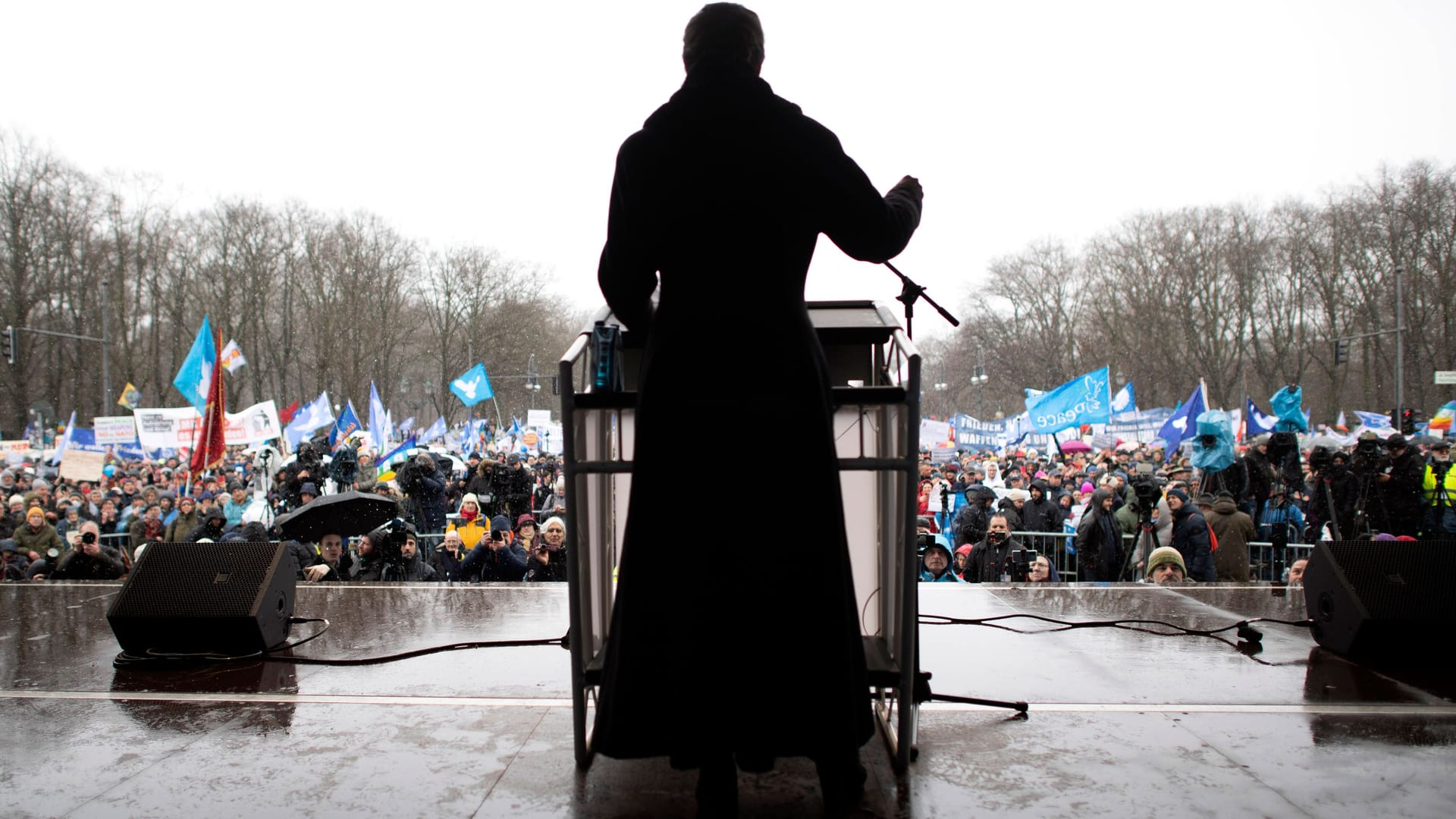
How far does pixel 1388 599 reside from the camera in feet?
14.5

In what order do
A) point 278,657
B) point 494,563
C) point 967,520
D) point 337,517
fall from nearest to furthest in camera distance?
point 278,657 < point 494,563 < point 337,517 < point 967,520

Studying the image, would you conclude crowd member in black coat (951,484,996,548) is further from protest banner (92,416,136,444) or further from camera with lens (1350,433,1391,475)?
protest banner (92,416,136,444)

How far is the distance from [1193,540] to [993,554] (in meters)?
1.87

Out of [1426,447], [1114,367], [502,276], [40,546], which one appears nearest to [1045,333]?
[1114,367]

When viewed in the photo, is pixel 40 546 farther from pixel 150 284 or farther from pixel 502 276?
pixel 502 276

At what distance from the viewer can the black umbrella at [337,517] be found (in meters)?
10.8

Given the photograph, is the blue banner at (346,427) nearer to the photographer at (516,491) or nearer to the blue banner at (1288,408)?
the photographer at (516,491)

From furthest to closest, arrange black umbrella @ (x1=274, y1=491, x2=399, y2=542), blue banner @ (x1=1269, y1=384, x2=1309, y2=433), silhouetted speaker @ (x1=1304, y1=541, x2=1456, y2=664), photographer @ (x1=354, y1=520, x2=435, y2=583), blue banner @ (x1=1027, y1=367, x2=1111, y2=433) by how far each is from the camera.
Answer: blue banner @ (x1=1027, y1=367, x2=1111, y2=433)
blue banner @ (x1=1269, y1=384, x2=1309, y2=433)
black umbrella @ (x1=274, y1=491, x2=399, y2=542)
photographer @ (x1=354, y1=520, x2=435, y2=583)
silhouetted speaker @ (x1=1304, y1=541, x2=1456, y2=664)

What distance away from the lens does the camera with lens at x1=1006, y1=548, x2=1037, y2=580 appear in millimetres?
9969

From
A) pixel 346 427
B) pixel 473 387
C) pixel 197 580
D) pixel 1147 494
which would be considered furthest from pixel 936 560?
A: pixel 346 427

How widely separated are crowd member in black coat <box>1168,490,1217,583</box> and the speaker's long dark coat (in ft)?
25.3

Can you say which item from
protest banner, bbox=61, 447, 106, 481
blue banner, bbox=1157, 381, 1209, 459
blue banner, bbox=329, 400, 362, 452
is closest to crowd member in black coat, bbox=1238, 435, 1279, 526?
blue banner, bbox=1157, 381, 1209, 459

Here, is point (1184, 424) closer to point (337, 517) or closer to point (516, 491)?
point (516, 491)

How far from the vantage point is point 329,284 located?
54750 mm
